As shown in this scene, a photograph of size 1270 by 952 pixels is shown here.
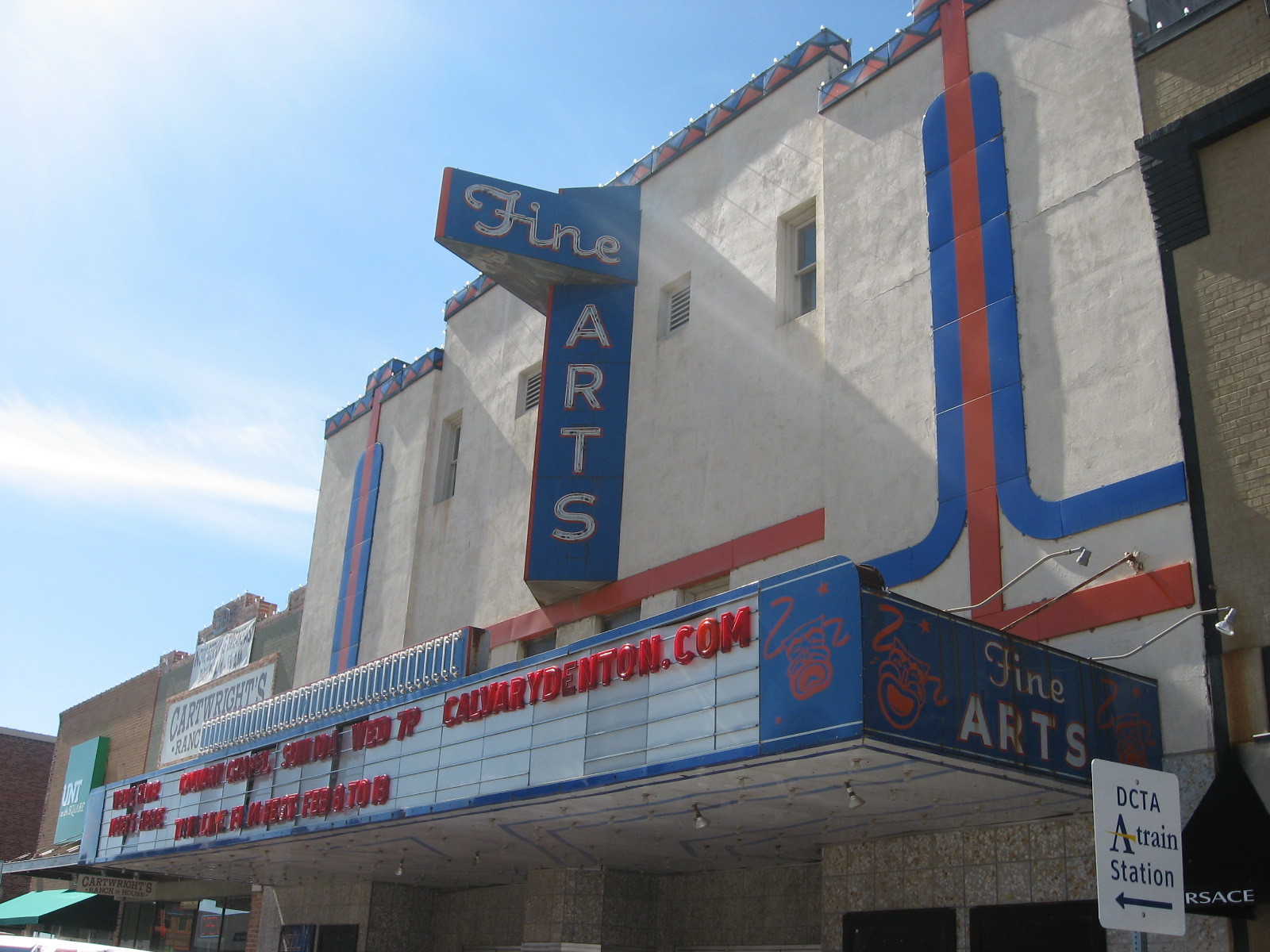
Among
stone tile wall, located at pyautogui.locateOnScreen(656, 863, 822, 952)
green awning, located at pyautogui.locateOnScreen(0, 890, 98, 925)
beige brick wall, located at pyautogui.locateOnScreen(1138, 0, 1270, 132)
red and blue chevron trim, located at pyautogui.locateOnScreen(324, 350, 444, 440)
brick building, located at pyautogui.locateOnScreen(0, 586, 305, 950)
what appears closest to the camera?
beige brick wall, located at pyautogui.locateOnScreen(1138, 0, 1270, 132)

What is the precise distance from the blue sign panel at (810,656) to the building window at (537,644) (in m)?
9.02

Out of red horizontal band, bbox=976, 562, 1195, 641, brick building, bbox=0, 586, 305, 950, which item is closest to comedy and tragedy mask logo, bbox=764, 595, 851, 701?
red horizontal band, bbox=976, 562, 1195, 641

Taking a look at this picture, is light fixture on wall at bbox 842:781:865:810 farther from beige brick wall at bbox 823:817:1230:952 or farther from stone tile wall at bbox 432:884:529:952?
stone tile wall at bbox 432:884:529:952

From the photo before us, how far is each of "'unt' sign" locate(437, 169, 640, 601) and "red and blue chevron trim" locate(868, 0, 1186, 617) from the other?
219 inches

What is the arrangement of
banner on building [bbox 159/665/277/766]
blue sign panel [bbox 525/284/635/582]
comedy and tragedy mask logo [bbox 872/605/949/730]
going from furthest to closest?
banner on building [bbox 159/665/277/766]
blue sign panel [bbox 525/284/635/582]
comedy and tragedy mask logo [bbox 872/605/949/730]

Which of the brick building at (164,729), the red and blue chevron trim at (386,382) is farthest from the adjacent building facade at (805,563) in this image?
the brick building at (164,729)

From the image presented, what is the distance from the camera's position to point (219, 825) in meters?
17.3

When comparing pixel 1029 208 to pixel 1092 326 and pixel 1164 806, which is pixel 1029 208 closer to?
pixel 1092 326

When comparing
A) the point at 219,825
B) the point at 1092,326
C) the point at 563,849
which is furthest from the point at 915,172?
the point at 219,825

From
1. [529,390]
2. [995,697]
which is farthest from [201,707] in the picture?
[995,697]

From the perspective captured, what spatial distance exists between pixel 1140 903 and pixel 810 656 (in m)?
3.59

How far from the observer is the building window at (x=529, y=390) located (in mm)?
21078

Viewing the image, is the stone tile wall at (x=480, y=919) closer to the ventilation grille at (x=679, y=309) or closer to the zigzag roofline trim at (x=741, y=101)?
the ventilation grille at (x=679, y=309)

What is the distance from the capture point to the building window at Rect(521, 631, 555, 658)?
1892 cm
